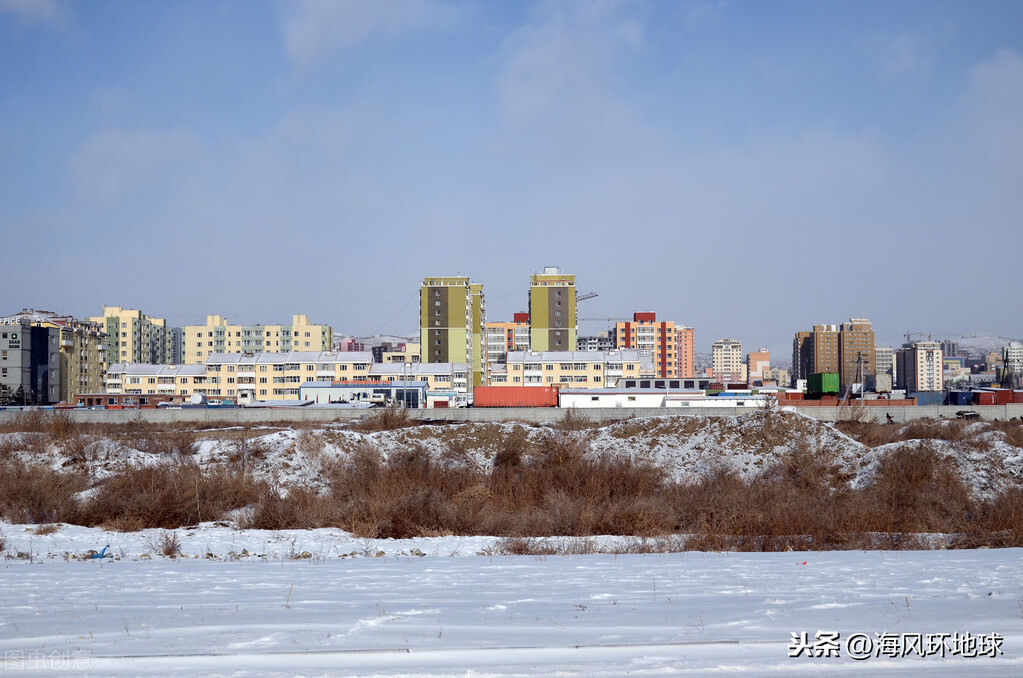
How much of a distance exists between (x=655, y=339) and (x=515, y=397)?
356 ft

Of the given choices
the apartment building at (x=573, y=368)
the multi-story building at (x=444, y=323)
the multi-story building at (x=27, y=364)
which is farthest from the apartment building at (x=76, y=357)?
the apartment building at (x=573, y=368)

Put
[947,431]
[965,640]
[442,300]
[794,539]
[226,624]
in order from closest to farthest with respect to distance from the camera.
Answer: [965,640] → [226,624] → [794,539] → [947,431] → [442,300]

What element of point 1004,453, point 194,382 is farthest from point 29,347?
point 1004,453

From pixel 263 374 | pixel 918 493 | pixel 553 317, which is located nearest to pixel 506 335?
pixel 553 317

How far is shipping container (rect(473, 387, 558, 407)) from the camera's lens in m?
56.8

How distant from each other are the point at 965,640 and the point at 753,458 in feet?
52.1

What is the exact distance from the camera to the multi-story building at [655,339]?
158000mm

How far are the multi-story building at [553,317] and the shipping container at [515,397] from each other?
62149 millimetres

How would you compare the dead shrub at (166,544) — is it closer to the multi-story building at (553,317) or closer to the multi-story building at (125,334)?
the multi-story building at (553,317)

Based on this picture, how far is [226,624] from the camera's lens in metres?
6.43

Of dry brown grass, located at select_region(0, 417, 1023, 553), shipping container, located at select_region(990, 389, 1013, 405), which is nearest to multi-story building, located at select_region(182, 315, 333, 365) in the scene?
shipping container, located at select_region(990, 389, 1013, 405)

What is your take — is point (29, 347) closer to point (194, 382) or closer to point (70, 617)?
point (194, 382)

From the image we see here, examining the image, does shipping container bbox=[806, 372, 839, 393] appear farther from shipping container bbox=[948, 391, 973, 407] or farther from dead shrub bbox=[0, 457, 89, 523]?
dead shrub bbox=[0, 457, 89, 523]

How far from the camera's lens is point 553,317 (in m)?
120
